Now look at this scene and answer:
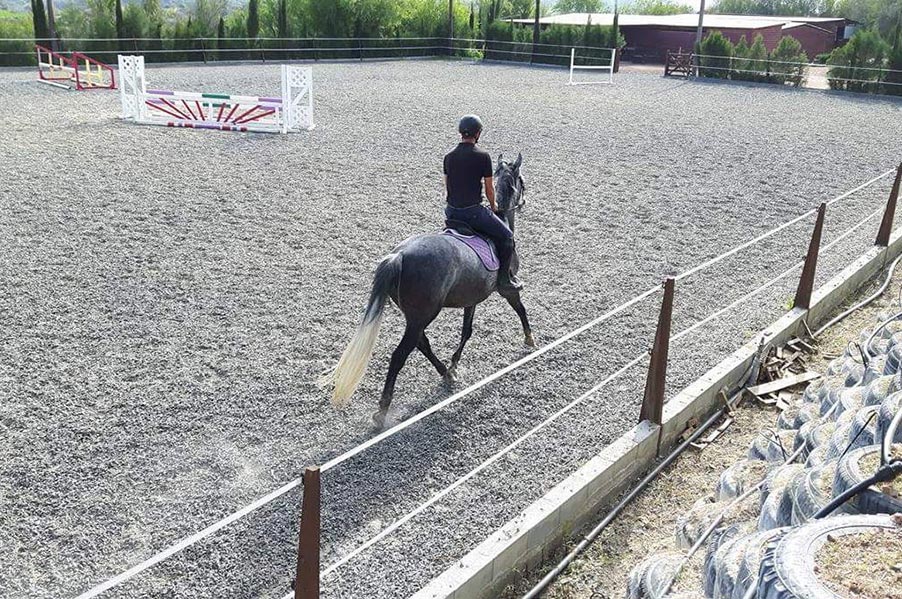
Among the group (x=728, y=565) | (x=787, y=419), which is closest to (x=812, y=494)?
(x=728, y=565)

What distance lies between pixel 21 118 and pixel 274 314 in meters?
13.2

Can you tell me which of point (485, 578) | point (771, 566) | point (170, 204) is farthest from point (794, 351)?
point (170, 204)

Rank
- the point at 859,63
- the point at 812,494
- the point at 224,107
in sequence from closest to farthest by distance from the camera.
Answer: the point at 812,494 → the point at 224,107 → the point at 859,63

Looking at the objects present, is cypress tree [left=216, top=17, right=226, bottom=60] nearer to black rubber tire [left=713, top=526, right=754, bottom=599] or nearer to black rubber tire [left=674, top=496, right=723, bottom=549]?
black rubber tire [left=674, top=496, right=723, bottom=549]

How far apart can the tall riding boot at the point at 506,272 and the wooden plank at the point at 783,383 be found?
2019 mm

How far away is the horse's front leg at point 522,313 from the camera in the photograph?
6.55 meters

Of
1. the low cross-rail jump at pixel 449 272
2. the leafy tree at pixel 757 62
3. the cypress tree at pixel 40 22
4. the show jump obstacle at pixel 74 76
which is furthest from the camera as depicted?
the leafy tree at pixel 757 62

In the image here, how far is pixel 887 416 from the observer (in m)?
3.43

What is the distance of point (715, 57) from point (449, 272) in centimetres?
2991

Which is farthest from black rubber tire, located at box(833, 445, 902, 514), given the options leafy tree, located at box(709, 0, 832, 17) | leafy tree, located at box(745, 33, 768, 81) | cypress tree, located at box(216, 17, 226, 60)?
leafy tree, located at box(709, 0, 832, 17)

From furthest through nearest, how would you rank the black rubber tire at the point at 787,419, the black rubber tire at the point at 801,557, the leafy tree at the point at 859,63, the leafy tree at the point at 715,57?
the leafy tree at the point at 715,57
the leafy tree at the point at 859,63
the black rubber tire at the point at 787,419
the black rubber tire at the point at 801,557

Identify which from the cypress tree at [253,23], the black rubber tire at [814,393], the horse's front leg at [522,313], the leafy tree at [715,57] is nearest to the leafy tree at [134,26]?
the cypress tree at [253,23]

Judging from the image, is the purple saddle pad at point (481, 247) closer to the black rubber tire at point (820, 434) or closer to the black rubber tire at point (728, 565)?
the black rubber tire at point (820, 434)

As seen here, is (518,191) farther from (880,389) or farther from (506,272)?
(880,389)
